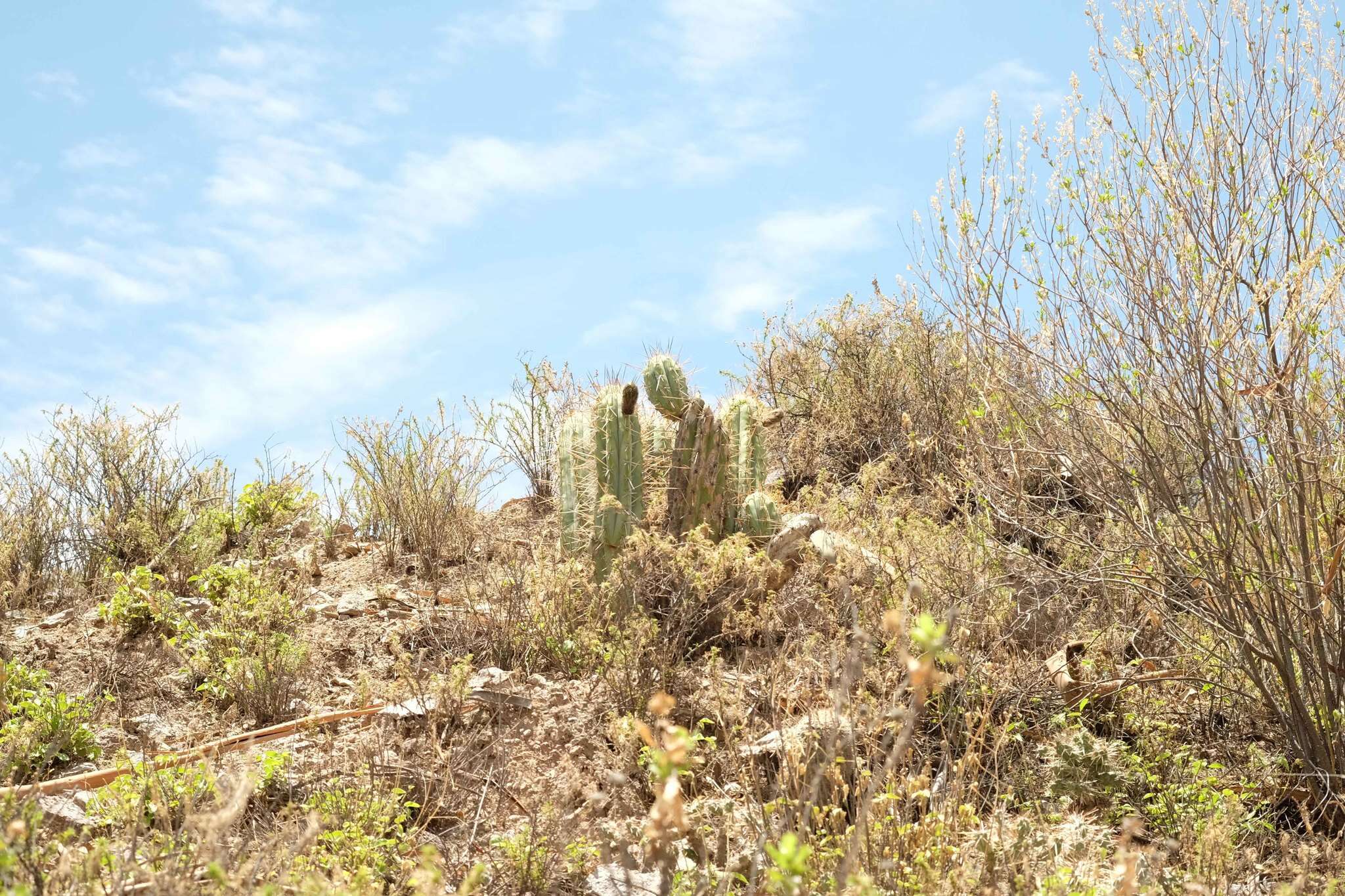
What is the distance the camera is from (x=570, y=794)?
4.03 metres

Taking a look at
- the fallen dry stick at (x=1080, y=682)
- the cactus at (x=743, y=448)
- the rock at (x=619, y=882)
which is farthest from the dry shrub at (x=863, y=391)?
the rock at (x=619, y=882)

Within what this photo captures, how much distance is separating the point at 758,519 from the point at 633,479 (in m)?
0.87

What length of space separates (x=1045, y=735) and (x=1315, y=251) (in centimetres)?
235

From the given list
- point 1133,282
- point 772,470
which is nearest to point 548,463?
point 772,470

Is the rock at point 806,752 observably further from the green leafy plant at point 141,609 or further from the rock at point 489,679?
the green leafy plant at point 141,609

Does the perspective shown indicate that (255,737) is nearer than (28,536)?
Yes

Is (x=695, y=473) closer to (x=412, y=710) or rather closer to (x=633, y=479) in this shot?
(x=633, y=479)

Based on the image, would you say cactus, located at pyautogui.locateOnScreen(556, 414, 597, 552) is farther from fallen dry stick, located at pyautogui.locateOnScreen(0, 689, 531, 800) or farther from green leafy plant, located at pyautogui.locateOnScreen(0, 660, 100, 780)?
green leafy plant, located at pyautogui.locateOnScreen(0, 660, 100, 780)

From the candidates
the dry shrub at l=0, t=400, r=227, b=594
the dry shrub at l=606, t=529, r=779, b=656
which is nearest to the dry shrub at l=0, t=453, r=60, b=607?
the dry shrub at l=0, t=400, r=227, b=594

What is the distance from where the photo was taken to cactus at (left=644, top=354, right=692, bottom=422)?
7.05m

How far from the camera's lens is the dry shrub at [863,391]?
992 cm

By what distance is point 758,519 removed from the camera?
6711mm

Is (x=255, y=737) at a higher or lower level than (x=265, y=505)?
lower

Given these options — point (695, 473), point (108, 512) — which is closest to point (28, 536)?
point (108, 512)
